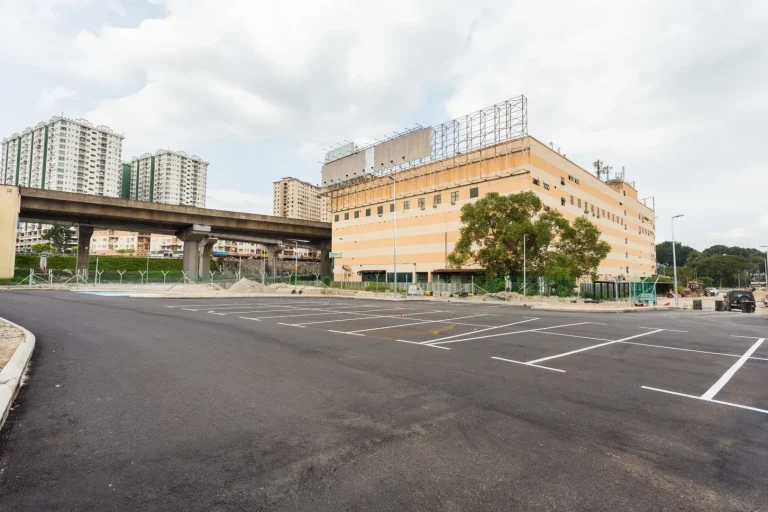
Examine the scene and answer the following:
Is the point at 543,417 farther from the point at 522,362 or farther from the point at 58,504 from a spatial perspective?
the point at 58,504

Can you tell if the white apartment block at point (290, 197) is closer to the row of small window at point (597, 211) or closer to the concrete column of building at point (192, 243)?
the concrete column of building at point (192, 243)

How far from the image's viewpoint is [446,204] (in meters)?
55.0

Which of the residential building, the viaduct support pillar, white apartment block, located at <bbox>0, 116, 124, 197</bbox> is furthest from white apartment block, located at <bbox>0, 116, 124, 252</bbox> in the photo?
the viaduct support pillar

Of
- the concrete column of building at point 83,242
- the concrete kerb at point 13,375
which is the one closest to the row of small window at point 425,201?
the concrete column of building at point 83,242

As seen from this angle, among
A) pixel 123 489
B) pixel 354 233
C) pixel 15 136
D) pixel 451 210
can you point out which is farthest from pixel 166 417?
pixel 15 136

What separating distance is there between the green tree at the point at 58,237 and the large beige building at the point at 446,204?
99353 mm

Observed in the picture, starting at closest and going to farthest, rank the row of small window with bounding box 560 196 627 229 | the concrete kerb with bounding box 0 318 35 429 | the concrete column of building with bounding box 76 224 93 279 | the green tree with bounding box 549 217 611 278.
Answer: the concrete kerb with bounding box 0 318 35 429 < the green tree with bounding box 549 217 611 278 < the row of small window with bounding box 560 196 627 229 < the concrete column of building with bounding box 76 224 93 279

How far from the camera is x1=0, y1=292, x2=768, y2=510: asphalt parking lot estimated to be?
3.10m

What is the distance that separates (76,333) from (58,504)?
1042 centimetres

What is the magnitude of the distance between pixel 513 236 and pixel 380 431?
35.6 metres

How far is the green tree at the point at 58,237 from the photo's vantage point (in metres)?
117

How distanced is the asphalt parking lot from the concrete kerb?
181mm

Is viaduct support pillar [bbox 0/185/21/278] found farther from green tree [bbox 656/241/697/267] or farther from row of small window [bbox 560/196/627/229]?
green tree [bbox 656/241/697/267]

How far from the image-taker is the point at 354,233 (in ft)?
229
